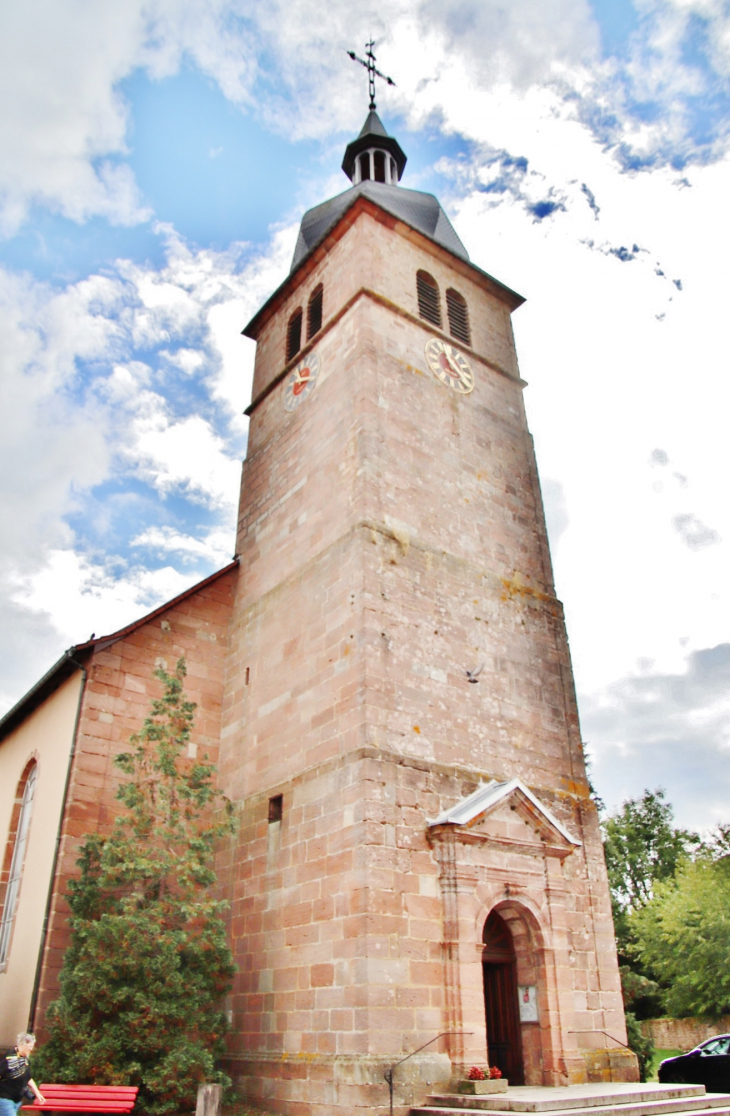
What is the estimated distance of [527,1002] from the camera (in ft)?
34.5

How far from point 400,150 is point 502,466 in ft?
37.9

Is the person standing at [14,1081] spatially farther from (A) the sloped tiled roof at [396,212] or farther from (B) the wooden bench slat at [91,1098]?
(A) the sloped tiled roof at [396,212]

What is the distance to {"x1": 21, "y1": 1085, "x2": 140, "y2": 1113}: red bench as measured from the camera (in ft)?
26.6

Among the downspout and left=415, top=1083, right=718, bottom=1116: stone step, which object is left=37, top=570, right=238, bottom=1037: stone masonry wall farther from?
left=415, top=1083, right=718, bottom=1116: stone step

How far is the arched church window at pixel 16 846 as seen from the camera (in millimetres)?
13648

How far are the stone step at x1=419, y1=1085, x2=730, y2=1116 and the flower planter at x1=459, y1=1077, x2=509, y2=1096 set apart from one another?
0.08 meters

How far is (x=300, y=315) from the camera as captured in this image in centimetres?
1753

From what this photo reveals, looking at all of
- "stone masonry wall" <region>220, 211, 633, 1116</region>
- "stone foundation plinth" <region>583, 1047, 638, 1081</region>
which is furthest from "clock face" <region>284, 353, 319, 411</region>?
"stone foundation plinth" <region>583, 1047, 638, 1081</region>

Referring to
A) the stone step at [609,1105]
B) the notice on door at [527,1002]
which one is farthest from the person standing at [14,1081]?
the notice on door at [527,1002]

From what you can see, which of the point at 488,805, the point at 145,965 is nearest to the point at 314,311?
the point at 488,805

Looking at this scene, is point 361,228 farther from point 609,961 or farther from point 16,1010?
point 16,1010

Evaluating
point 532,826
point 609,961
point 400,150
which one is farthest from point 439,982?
point 400,150

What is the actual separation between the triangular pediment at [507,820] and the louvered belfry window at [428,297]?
362 inches

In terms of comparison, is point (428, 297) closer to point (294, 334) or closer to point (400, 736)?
point (294, 334)
